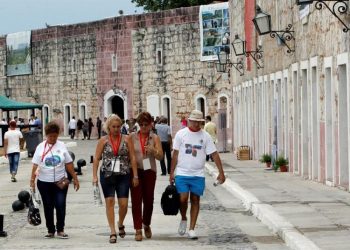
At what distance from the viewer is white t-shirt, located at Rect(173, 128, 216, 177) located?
14219 mm

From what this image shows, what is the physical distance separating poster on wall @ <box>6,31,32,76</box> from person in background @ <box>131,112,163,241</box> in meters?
59.0

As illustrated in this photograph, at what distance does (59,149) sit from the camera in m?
14.7

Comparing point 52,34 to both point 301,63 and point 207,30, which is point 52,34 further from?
point 301,63

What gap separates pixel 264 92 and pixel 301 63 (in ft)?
27.8

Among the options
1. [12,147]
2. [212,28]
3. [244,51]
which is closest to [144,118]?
[12,147]

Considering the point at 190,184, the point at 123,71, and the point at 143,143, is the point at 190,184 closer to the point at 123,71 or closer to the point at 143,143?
the point at 143,143

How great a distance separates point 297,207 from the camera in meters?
17.3

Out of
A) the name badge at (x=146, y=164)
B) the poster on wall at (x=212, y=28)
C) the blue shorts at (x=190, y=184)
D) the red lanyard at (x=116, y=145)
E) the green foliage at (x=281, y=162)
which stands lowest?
the green foliage at (x=281, y=162)

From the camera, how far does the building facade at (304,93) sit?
21.0 meters

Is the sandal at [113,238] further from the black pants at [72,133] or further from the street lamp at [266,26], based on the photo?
the black pants at [72,133]

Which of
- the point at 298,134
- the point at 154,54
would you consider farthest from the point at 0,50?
the point at 298,134

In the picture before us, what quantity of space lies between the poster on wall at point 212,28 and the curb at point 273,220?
31.2m

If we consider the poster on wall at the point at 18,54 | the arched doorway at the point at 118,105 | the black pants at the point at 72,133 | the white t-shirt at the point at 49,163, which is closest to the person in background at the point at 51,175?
the white t-shirt at the point at 49,163

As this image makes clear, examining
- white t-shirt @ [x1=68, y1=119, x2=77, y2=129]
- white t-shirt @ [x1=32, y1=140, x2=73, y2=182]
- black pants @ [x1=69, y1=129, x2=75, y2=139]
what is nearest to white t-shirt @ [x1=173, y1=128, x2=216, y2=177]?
white t-shirt @ [x1=32, y1=140, x2=73, y2=182]
